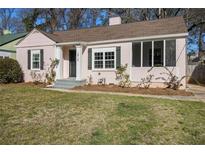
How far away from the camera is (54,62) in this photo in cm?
1529

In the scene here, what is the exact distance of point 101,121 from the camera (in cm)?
631

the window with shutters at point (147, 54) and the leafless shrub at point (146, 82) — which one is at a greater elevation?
the window with shutters at point (147, 54)

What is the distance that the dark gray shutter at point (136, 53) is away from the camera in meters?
13.1

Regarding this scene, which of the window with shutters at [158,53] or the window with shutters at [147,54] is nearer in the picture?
the window with shutters at [158,53]

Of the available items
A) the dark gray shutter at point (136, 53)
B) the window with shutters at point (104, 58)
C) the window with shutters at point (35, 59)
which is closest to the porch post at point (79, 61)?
the window with shutters at point (104, 58)

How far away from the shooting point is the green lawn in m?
5.16

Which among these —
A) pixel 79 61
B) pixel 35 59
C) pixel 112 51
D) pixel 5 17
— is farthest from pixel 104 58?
pixel 5 17

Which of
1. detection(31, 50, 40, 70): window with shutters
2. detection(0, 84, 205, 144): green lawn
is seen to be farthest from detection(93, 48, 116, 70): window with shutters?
detection(0, 84, 205, 144): green lawn

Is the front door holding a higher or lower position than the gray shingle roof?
lower

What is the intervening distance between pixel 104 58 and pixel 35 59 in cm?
560

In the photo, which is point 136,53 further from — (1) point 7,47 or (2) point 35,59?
(1) point 7,47

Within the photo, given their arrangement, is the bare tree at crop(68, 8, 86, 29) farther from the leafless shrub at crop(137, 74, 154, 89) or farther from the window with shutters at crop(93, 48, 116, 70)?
the leafless shrub at crop(137, 74, 154, 89)

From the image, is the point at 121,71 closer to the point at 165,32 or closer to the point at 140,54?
the point at 140,54

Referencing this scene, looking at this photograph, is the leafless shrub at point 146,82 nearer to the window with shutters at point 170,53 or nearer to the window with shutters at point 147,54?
the window with shutters at point 147,54
